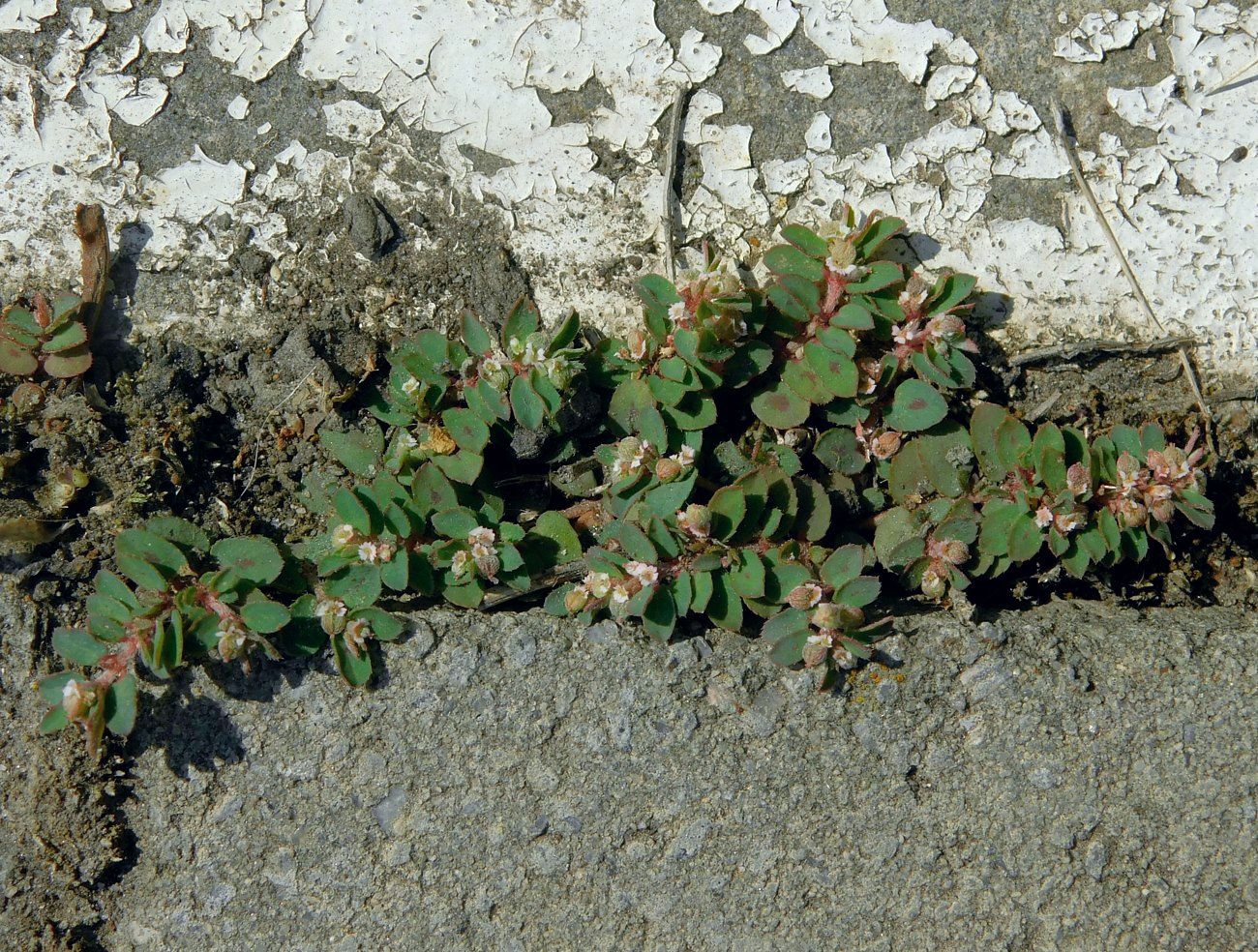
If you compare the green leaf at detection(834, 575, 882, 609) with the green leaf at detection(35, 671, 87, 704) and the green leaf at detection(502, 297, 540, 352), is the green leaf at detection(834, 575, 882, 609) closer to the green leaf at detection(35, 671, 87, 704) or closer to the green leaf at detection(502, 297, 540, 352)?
the green leaf at detection(502, 297, 540, 352)

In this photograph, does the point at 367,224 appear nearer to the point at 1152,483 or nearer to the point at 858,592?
the point at 858,592

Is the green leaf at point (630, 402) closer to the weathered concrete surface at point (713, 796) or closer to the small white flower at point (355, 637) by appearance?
the weathered concrete surface at point (713, 796)

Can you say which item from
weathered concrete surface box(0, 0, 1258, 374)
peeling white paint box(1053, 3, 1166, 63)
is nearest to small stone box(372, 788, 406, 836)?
weathered concrete surface box(0, 0, 1258, 374)

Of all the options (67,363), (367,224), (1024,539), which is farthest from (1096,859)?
(67,363)

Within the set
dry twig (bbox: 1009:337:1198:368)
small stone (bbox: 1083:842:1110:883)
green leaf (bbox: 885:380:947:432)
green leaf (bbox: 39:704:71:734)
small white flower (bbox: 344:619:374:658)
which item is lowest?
small stone (bbox: 1083:842:1110:883)

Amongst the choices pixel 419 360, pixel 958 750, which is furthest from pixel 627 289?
pixel 958 750

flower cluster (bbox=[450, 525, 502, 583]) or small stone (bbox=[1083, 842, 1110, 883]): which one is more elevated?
flower cluster (bbox=[450, 525, 502, 583])
